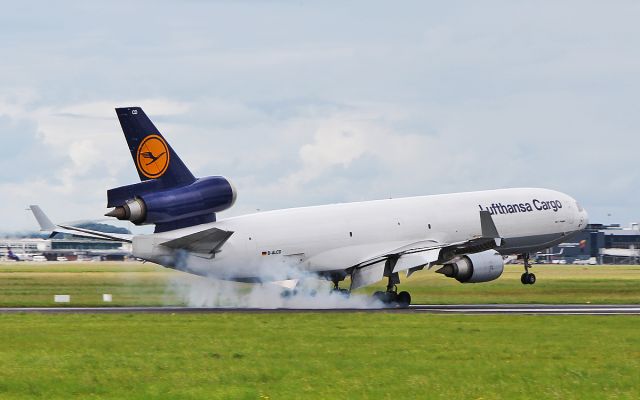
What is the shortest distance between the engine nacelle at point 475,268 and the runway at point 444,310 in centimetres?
154

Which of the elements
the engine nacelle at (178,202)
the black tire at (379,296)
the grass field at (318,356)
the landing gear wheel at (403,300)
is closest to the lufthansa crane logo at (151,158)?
the engine nacelle at (178,202)

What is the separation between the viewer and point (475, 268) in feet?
169

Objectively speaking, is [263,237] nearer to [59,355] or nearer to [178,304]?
[178,304]

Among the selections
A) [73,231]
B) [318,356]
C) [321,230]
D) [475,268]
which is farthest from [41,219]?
[318,356]

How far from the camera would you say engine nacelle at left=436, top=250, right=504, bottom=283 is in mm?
51469

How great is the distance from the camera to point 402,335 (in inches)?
1378

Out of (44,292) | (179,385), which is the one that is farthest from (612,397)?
(44,292)

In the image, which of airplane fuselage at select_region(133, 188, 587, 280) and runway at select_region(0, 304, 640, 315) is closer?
runway at select_region(0, 304, 640, 315)

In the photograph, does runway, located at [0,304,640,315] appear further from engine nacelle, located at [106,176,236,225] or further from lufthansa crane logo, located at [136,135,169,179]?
lufthansa crane logo, located at [136,135,169,179]

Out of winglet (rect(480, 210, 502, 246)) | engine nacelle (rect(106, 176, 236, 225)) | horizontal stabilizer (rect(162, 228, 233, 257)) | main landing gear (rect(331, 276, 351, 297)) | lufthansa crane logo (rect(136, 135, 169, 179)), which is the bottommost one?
main landing gear (rect(331, 276, 351, 297))

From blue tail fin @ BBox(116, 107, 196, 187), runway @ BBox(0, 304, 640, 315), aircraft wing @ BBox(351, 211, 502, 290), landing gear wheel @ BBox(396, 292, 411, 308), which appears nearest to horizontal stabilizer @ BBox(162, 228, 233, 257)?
blue tail fin @ BBox(116, 107, 196, 187)

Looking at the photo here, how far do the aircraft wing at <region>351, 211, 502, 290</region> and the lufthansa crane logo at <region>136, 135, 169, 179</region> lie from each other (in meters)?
12.1

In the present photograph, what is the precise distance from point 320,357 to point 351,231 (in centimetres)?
2593

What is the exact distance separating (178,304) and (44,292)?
1957 cm
